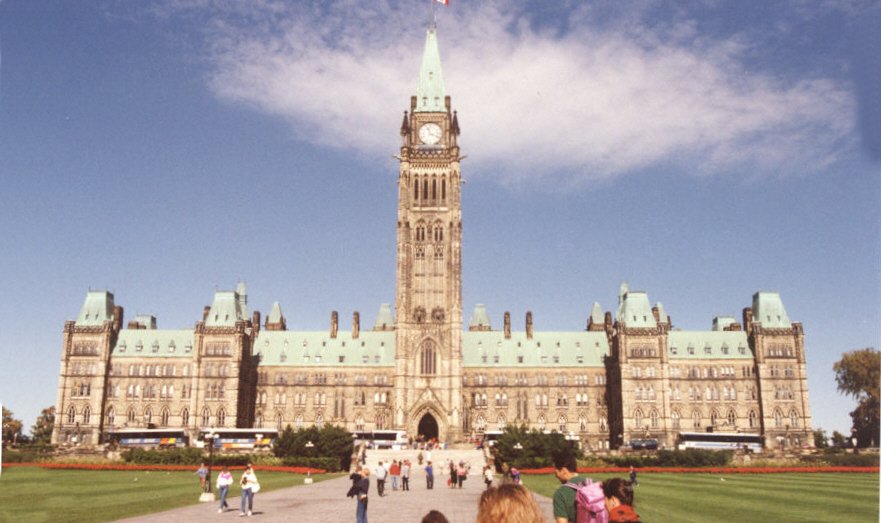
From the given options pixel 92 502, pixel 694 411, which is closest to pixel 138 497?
pixel 92 502

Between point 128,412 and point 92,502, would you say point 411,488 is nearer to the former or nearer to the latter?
point 92,502

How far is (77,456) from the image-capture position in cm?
6962

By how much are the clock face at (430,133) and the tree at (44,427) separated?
73694mm

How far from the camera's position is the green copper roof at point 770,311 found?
4818 inches

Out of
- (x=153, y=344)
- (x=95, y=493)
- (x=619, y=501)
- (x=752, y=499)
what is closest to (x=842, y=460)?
(x=752, y=499)

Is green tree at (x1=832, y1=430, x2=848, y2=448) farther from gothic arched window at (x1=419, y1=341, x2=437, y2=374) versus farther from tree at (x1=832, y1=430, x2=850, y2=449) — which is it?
gothic arched window at (x1=419, y1=341, x2=437, y2=374)

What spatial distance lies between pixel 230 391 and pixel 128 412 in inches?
647

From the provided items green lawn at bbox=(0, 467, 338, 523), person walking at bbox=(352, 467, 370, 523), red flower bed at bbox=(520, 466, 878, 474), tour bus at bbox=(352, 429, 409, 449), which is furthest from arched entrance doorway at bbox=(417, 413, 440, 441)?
person walking at bbox=(352, 467, 370, 523)

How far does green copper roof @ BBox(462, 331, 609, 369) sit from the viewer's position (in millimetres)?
127312

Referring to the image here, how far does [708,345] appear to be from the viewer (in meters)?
124

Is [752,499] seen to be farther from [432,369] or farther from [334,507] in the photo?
[432,369]

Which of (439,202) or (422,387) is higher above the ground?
(439,202)

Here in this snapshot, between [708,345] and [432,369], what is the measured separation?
145 ft

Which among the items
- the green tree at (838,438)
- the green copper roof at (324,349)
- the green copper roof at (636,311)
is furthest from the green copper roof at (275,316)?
the green tree at (838,438)
